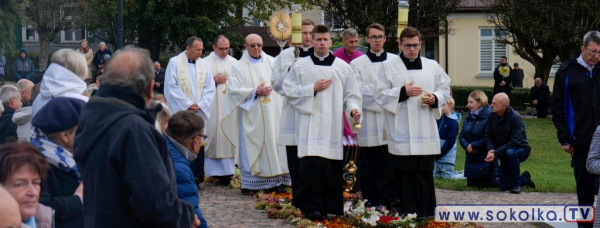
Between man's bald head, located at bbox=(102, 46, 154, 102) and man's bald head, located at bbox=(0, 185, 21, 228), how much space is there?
3.34 ft

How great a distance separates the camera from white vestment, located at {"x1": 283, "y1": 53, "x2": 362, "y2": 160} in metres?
9.54

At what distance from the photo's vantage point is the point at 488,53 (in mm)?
41250

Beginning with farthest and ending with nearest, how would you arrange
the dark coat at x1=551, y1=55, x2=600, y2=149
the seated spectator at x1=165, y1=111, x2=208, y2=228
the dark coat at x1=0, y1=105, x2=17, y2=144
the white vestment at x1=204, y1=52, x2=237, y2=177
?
1. the white vestment at x1=204, y1=52, x2=237, y2=177
2. the dark coat at x1=551, y1=55, x2=600, y2=149
3. the dark coat at x1=0, y1=105, x2=17, y2=144
4. the seated spectator at x1=165, y1=111, x2=208, y2=228

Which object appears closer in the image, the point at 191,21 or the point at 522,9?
the point at 522,9


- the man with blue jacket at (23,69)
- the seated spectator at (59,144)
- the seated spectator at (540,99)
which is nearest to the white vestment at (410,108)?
the seated spectator at (59,144)

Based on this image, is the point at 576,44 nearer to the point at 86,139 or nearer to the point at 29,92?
the point at 29,92

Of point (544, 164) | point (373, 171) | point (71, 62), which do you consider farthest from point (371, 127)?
point (544, 164)

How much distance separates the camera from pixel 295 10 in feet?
34.3

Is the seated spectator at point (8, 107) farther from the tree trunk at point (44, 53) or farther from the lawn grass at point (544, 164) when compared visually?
the tree trunk at point (44, 53)

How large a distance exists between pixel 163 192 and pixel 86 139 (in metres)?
0.46

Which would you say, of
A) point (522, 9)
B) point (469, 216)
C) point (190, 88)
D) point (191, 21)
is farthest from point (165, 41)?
point (469, 216)

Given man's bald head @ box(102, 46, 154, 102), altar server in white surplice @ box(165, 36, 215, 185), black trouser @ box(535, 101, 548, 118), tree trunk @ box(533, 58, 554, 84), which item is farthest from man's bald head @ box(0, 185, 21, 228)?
tree trunk @ box(533, 58, 554, 84)

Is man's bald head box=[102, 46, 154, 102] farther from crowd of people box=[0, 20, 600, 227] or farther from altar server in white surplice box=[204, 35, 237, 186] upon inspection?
altar server in white surplice box=[204, 35, 237, 186]

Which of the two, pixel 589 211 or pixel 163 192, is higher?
pixel 163 192
